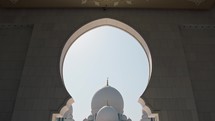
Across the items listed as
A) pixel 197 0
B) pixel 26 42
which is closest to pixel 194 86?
pixel 197 0

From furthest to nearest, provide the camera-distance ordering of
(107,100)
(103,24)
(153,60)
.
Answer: (107,100)
(103,24)
(153,60)

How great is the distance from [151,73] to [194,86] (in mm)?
717

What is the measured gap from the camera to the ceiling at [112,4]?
3523 mm

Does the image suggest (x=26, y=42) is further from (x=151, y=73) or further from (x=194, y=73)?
(x=194, y=73)

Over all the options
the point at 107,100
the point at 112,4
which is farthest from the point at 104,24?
the point at 107,100

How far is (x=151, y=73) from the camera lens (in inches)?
120

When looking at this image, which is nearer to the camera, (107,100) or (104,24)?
(104,24)

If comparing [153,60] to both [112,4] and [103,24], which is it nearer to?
[103,24]

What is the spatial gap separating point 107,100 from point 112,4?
33.6ft

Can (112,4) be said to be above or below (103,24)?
above

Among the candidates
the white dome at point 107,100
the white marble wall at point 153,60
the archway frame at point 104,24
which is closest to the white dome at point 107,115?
the white dome at point 107,100

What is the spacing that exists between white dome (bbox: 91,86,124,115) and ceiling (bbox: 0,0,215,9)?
1021cm

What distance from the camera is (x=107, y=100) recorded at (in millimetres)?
13133

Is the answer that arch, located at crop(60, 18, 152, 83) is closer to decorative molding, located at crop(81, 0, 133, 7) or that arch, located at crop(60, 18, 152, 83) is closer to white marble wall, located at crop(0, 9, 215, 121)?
white marble wall, located at crop(0, 9, 215, 121)
